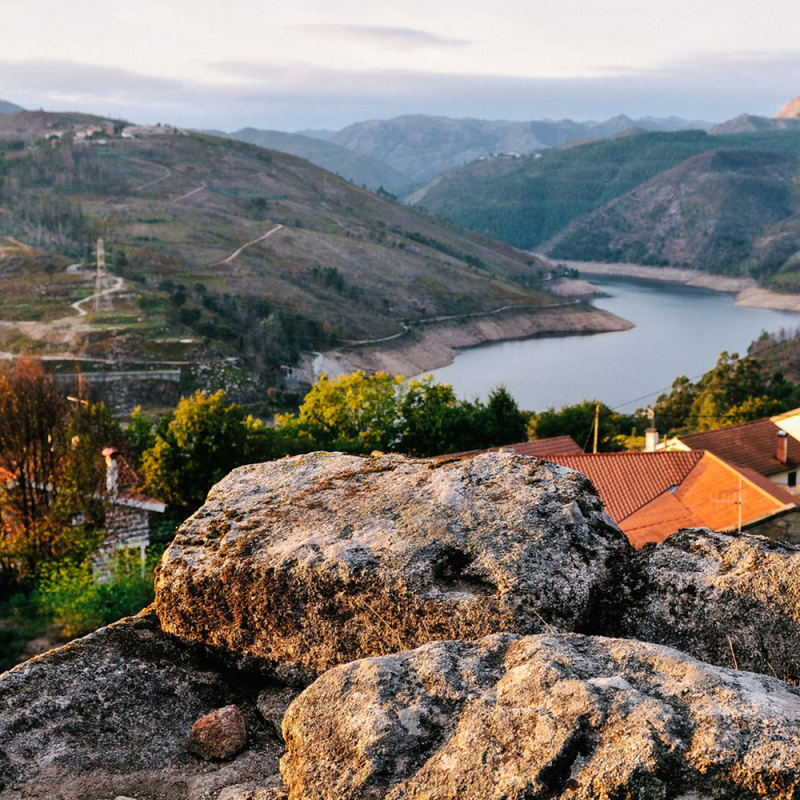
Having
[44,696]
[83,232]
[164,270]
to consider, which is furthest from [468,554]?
[83,232]

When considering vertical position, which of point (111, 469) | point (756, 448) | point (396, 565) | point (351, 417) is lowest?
point (351, 417)

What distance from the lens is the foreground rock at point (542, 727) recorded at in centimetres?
254

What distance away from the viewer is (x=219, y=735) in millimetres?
3789

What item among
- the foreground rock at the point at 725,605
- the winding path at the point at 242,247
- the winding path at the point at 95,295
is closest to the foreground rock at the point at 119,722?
the foreground rock at the point at 725,605

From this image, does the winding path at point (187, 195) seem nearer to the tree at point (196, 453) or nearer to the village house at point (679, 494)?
the tree at point (196, 453)

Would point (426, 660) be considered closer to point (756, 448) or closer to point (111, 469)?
point (111, 469)

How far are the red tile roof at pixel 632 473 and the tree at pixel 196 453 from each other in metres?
16.7

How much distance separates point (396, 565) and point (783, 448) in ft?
123

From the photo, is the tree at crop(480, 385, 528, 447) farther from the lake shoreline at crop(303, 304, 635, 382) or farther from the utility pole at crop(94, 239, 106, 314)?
the utility pole at crop(94, 239, 106, 314)

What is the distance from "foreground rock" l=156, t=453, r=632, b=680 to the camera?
12.5ft

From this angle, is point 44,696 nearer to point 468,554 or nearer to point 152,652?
point 152,652

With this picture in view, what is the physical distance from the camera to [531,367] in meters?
133

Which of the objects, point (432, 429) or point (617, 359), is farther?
point (617, 359)

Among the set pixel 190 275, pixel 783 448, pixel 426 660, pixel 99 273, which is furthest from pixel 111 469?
pixel 190 275
